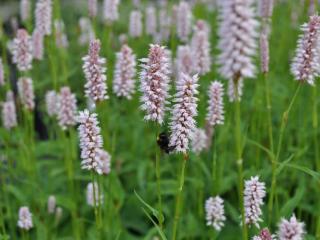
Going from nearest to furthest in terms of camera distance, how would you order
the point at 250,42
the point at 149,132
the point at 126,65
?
the point at 250,42, the point at 126,65, the point at 149,132

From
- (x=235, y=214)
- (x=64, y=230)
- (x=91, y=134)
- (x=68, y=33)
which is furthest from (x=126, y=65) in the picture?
(x=68, y=33)

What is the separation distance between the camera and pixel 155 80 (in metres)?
2.63

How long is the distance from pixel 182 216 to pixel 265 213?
2.58 ft

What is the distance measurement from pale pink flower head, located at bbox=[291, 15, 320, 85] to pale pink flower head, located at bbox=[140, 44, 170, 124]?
2.89 feet

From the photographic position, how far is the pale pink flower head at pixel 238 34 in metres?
1.91

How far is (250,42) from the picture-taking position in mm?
1941

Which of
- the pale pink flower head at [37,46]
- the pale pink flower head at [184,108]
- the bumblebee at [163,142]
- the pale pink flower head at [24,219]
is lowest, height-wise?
the pale pink flower head at [24,219]

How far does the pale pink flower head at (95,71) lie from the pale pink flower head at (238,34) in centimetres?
130

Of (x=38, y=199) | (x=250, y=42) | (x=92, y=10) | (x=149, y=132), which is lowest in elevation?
(x=38, y=199)

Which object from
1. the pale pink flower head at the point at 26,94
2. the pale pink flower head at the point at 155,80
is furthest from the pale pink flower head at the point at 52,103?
the pale pink flower head at the point at 155,80

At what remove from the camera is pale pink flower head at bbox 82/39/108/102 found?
312 cm

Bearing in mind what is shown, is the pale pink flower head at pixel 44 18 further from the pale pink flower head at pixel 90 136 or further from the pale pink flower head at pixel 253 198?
the pale pink flower head at pixel 253 198

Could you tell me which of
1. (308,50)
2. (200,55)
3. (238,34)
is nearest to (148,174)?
(200,55)

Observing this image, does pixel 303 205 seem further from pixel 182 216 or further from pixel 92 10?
pixel 92 10
